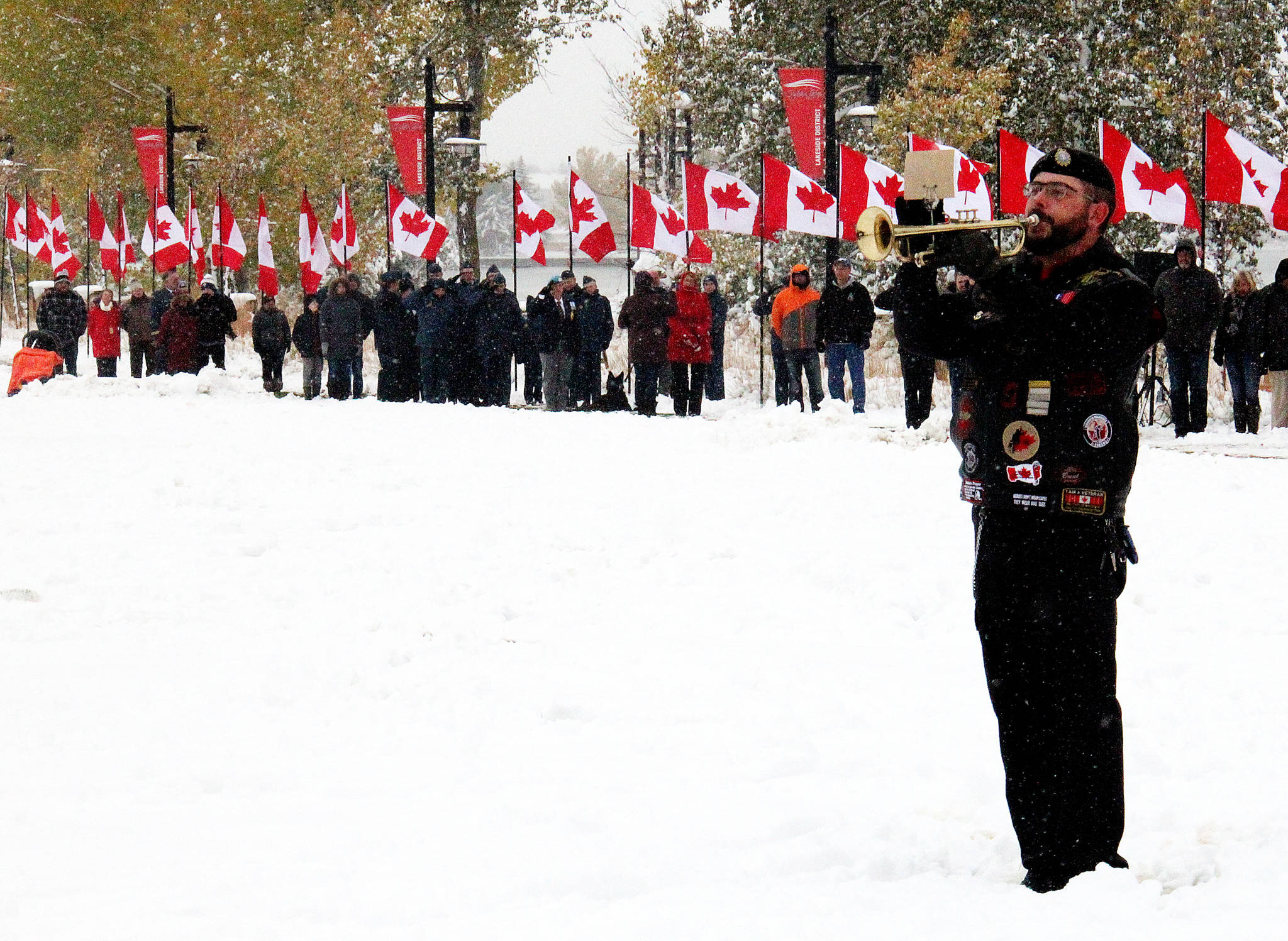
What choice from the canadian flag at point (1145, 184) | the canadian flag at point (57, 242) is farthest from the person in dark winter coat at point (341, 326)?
the canadian flag at point (57, 242)

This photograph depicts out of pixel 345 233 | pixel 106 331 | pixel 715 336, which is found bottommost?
pixel 715 336

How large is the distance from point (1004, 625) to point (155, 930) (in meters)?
2.16

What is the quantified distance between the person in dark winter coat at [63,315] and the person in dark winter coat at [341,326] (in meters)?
4.96

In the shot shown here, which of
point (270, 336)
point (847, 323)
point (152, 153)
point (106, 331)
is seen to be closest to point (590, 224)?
point (270, 336)

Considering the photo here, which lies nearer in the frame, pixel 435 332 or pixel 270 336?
pixel 435 332

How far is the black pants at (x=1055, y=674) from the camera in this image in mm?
3896

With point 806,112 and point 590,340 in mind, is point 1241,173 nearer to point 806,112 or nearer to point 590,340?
point 806,112

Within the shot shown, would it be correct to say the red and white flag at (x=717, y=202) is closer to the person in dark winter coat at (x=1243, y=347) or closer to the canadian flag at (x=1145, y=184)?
the canadian flag at (x=1145, y=184)

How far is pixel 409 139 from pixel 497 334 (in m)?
6.82

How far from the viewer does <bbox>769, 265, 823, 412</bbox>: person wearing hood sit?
60.4 ft

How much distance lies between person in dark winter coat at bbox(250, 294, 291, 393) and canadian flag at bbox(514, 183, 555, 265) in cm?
362

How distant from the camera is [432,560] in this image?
9.32 meters

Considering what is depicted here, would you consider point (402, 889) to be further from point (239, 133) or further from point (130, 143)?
point (130, 143)

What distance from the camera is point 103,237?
1277 inches
